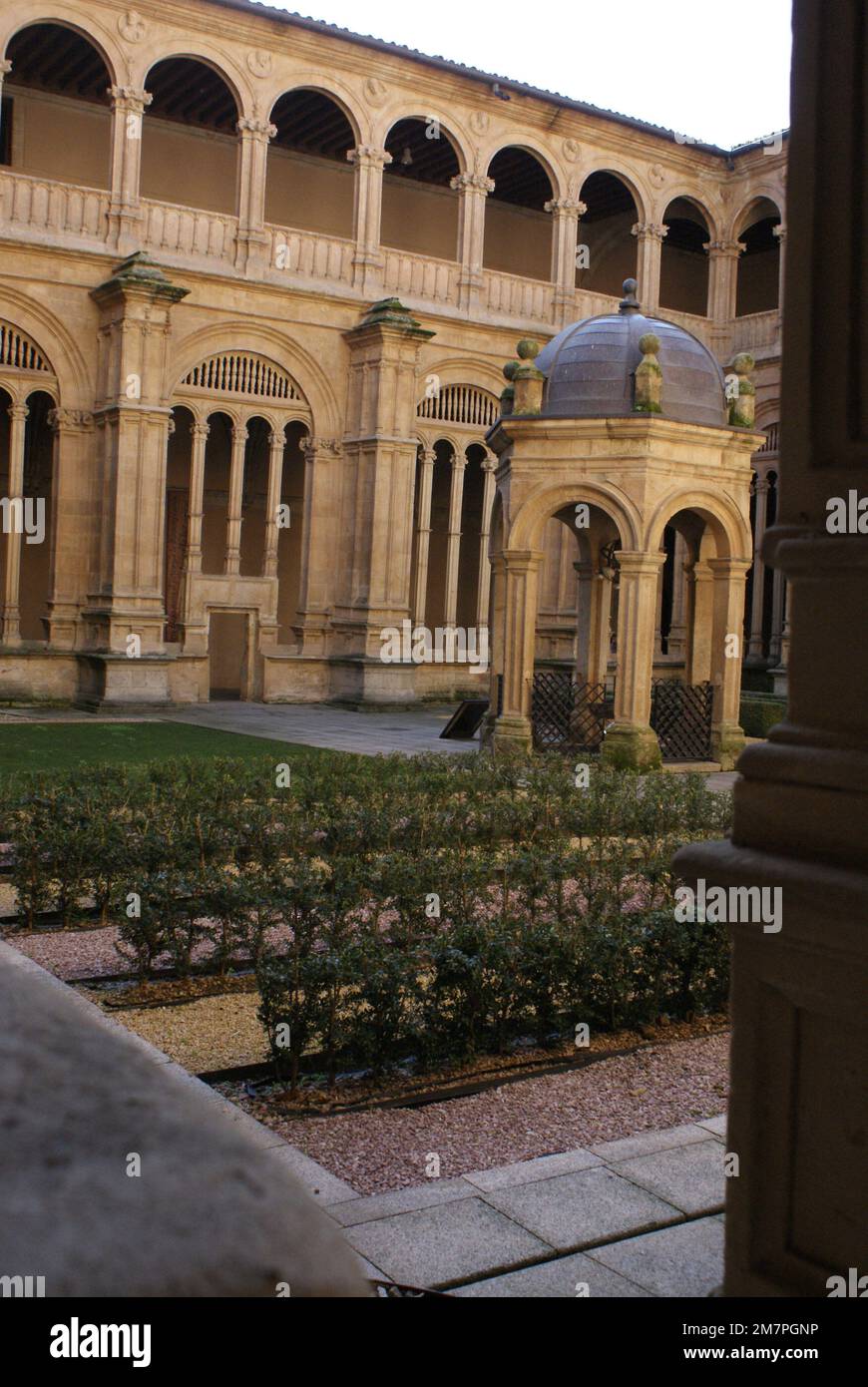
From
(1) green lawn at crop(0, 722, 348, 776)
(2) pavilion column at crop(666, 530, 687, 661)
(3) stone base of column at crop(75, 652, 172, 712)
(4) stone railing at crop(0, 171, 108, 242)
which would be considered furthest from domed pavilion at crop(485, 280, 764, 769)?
(2) pavilion column at crop(666, 530, 687, 661)

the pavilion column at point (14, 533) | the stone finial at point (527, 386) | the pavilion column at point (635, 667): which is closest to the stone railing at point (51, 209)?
the pavilion column at point (14, 533)

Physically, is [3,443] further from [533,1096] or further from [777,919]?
[777,919]

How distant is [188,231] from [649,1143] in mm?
21812

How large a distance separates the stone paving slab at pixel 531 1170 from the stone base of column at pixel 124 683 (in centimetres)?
1790

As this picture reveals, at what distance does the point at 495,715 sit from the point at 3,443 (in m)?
14.1

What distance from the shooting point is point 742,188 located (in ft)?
97.5

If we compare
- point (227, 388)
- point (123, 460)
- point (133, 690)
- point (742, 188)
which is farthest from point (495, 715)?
point (742, 188)

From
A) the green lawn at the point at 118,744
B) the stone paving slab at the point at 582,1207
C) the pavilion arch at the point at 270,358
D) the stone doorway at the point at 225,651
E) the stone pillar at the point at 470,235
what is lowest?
the stone paving slab at the point at 582,1207

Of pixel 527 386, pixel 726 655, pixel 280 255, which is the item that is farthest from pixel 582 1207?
pixel 280 255

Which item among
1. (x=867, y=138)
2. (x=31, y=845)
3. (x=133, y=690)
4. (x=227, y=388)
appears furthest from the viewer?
(x=227, y=388)

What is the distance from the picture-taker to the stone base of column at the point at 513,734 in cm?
1517

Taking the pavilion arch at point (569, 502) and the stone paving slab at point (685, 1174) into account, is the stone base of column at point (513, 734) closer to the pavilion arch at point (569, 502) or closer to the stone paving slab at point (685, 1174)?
the pavilion arch at point (569, 502)

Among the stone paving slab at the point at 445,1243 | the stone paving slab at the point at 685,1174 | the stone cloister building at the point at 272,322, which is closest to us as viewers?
the stone paving slab at the point at 445,1243

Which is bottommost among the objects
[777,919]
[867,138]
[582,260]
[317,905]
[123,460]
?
[317,905]
